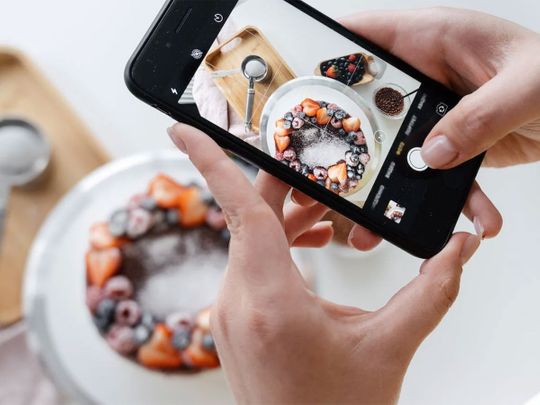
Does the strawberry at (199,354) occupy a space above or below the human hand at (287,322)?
below

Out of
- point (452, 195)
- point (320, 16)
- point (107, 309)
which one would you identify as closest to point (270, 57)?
point (320, 16)

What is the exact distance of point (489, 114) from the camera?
35cm

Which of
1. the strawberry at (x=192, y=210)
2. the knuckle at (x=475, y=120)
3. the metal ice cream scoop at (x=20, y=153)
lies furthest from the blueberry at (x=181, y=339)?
the knuckle at (x=475, y=120)

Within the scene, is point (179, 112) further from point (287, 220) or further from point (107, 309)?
point (107, 309)

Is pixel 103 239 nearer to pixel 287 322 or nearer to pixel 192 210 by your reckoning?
pixel 192 210

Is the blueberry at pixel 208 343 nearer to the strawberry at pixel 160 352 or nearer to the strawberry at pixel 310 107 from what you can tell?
the strawberry at pixel 160 352

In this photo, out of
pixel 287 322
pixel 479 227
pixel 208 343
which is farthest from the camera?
pixel 208 343

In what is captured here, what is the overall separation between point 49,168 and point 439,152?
1.38 ft

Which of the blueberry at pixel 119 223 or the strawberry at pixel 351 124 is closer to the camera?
the strawberry at pixel 351 124

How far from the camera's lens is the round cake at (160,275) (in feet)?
1.81

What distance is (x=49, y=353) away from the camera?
0.57 m

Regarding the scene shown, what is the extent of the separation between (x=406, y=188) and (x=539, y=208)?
0.22m

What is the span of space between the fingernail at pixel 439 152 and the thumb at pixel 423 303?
7cm

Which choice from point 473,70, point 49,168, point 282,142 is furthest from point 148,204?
point 473,70
